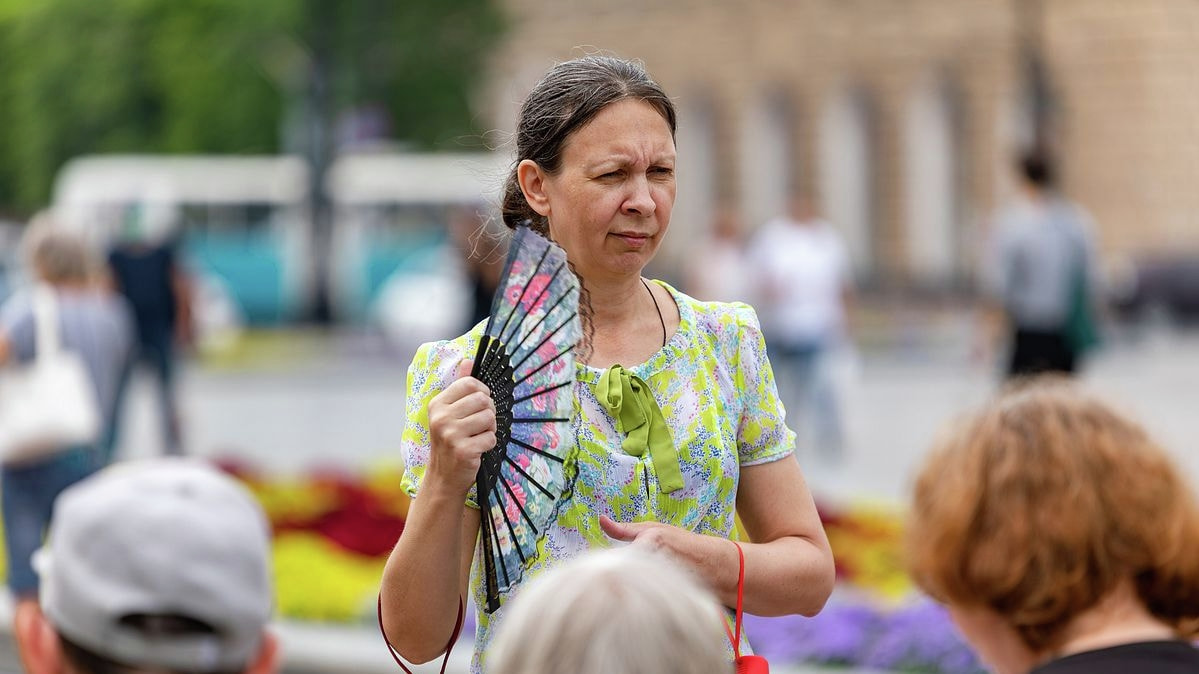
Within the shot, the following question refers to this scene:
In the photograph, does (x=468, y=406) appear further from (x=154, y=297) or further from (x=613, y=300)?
(x=154, y=297)

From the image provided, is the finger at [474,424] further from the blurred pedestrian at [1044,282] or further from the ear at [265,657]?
the blurred pedestrian at [1044,282]

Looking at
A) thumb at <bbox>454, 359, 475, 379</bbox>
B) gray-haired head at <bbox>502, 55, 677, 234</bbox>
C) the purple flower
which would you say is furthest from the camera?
the purple flower

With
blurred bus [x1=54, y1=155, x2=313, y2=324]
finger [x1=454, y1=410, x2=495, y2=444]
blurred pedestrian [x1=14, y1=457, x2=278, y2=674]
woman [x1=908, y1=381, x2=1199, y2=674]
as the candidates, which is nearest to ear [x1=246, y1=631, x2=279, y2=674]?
blurred pedestrian [x1=14, y1=457, x2=278, y2=674]

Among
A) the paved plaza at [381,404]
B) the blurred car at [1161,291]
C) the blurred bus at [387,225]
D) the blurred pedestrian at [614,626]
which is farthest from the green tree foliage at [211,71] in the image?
the blurred pedestrian at [614,626]

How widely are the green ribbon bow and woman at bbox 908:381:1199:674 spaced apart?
351 mm

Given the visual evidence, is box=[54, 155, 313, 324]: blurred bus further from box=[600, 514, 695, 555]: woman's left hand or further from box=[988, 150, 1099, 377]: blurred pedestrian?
box=[600, 514, 695, 555]: woman's left hand

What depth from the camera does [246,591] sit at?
233cm

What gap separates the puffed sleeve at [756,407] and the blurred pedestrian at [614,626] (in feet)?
2.93

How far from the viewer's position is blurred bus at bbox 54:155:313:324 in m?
37.5

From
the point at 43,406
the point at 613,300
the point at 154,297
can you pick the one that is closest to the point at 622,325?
the point at 613,300

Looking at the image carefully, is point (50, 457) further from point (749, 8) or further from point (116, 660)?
point (749, 8)

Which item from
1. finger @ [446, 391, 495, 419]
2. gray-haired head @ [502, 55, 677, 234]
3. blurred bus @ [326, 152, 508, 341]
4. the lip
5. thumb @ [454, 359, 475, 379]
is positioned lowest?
blurred bus @ [326, 152, 508, 341]

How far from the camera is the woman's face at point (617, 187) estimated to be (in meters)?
2.80

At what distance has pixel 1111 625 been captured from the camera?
2643 mm
